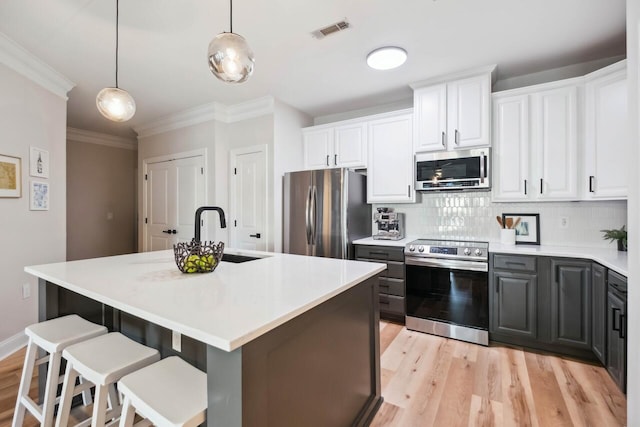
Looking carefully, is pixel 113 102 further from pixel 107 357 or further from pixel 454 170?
pixel 454 170

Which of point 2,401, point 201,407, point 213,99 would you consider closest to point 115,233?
point 213,99

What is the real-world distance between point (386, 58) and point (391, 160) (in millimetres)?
1130

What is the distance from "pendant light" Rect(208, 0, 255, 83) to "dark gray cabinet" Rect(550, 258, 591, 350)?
2700mm

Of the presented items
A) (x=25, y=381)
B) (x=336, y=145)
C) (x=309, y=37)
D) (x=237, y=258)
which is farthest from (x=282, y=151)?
(x=25, y=381)

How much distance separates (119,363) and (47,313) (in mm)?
978

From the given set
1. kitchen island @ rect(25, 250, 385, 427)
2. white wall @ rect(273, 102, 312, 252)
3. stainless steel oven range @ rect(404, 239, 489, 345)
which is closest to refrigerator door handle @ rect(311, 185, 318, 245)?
white wall @ rect(273, 102, 312, 252)

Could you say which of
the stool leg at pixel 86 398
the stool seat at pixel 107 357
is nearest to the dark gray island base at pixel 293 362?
the stool seat at pixel 107 357

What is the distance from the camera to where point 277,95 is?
11.9 ft

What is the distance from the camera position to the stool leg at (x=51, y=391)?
4.56ft

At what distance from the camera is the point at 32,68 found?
9.13ft

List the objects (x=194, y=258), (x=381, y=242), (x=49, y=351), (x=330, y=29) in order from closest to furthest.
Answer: (x=49, y=351), (x=194, y=258), (x=330, y=29), (x=381, y=242)

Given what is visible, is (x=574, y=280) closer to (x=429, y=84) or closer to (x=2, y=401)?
(x=429, y=84)

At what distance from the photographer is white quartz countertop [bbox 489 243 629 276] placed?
1.99 m

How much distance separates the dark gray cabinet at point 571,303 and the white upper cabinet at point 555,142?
0.67 metres
